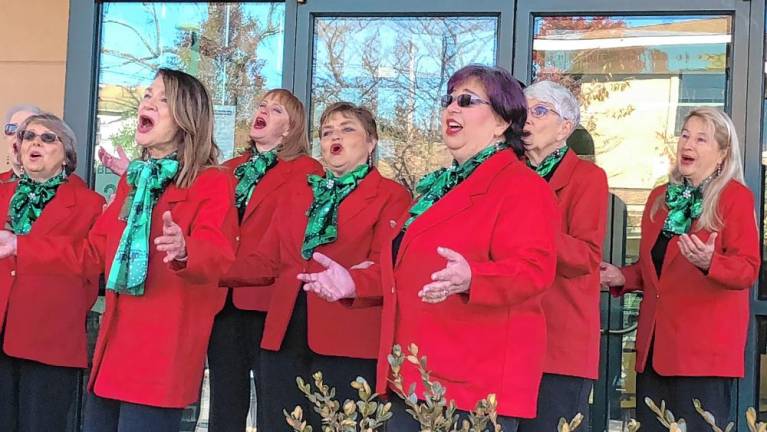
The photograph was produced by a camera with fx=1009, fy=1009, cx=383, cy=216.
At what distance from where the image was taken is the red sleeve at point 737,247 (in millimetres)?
3568

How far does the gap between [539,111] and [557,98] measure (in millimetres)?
85

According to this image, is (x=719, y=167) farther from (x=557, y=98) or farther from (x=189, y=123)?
(x=189, y=123)

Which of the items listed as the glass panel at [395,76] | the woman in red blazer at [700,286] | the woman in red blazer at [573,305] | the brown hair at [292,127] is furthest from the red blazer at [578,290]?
the glass panel at [395,76]

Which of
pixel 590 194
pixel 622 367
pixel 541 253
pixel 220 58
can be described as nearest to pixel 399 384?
pixel 541 253

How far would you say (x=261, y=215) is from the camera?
430cm

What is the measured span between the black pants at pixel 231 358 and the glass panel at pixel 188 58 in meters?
0.99

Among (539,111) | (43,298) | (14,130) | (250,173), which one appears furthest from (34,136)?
(539,111)

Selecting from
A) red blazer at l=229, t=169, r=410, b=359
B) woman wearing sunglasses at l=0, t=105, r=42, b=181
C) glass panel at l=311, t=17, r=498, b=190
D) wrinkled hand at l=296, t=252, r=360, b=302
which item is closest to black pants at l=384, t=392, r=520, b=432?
wrinkled hand at l=296, t=252, r=360, b=302

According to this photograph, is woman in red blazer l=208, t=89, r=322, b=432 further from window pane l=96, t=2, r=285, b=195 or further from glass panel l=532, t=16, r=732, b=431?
glass panel l=532, t=16, r=732, b=431

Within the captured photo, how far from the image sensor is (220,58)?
5.34 meters

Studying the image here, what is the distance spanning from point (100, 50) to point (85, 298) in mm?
1679

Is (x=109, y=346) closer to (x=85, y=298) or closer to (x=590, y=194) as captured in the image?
(x=85, y=298)

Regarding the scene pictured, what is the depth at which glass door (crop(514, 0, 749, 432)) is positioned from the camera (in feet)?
15.8

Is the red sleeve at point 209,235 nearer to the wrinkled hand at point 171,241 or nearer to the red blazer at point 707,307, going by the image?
the wrinkled hand at point 171,241
